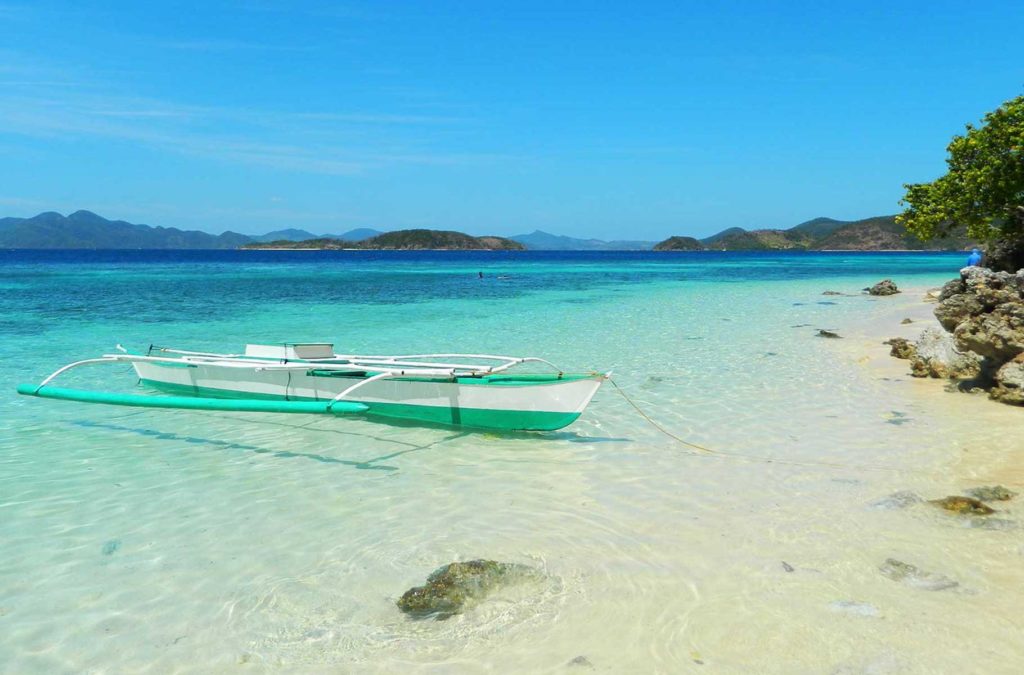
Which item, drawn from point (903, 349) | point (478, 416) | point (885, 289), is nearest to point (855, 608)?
point (478, 416)

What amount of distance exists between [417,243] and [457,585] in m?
168

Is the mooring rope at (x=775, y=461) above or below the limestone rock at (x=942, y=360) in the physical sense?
below

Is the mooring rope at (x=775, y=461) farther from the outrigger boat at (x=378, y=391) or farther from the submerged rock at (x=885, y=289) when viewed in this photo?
the submerged rock at (x=885, y=289)

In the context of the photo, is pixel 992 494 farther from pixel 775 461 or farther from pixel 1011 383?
pixel 1011 383

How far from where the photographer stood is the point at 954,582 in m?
3.92

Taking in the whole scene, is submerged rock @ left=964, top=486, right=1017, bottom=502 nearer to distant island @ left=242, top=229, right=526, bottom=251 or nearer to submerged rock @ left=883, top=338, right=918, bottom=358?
submerged rock @ left=883, top=338, right=918, bottom=358

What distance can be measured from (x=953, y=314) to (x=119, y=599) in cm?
1038

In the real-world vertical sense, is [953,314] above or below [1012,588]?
above

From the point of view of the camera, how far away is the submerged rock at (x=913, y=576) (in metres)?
3.90

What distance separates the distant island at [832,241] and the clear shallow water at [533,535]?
477 ft

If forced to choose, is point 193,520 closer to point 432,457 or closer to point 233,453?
point 233,453

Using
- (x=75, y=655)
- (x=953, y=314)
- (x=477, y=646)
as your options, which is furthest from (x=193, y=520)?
(x=953, y=314)

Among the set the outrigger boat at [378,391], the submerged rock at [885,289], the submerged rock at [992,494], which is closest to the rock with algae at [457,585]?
the outrigger boat at [378,391]

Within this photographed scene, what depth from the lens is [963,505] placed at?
4.96m
